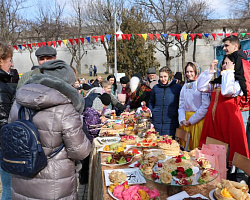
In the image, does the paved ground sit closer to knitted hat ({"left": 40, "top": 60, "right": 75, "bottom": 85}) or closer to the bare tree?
knitted hat ({"left": 40, "top": 60, "right": 75, "bottom": 85})

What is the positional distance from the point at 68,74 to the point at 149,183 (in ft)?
3.45

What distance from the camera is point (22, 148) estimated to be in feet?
4.93

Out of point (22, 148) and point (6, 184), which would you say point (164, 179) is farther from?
point (6, 184)

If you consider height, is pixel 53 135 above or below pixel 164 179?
above

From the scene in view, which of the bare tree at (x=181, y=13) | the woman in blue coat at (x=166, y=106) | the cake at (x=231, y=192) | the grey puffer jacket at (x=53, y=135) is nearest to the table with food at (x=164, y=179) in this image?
the cake at (x=231, y=192)

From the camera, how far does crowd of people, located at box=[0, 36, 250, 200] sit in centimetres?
160

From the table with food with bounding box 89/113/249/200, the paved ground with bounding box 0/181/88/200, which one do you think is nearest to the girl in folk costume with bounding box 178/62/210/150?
the table with food with bounding box 89/113/249/200

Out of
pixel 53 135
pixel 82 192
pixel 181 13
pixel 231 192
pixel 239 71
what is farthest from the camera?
pixel 181 13

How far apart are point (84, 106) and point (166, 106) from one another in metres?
1.28

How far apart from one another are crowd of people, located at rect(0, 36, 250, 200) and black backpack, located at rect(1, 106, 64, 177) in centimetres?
8

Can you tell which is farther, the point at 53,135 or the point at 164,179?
the point at 53,135

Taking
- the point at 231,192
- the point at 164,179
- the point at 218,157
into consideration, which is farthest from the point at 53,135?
the point at 218,157

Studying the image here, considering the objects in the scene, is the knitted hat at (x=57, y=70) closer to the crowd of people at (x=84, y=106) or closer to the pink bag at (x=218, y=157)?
the crowd of people at (x=84, y=106)

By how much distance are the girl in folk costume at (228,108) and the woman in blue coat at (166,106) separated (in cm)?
67
